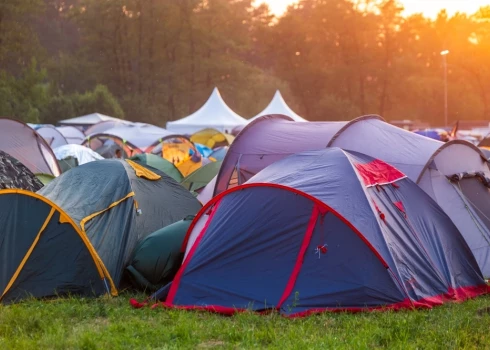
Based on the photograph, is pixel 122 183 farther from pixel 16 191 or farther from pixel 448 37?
pixel 448 37

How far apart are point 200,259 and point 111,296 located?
3.36ft

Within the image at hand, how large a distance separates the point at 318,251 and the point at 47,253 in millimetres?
2660

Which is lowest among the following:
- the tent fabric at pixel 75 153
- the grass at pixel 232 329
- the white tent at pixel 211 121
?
the white tent at pixel 211 121


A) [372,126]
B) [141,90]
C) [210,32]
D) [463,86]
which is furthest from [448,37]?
[372,126]

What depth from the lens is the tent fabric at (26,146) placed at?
14.9 metres

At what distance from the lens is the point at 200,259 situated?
6934mm

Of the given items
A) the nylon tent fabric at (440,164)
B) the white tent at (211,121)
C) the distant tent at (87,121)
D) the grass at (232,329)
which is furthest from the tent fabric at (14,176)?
the distant tent at (87,121)

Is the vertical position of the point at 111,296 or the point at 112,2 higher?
the point at 112,2

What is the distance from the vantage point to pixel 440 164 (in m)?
9.12

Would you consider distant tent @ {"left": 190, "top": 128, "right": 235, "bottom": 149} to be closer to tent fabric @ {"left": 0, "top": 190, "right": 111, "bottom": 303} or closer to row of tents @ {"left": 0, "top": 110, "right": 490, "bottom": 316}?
row of tents @ {"left": 0, "top": 110, "right": 490, "bottom": 316}

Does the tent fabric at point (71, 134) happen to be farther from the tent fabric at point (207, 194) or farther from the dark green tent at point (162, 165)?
the tent fabric at point (207, 194)

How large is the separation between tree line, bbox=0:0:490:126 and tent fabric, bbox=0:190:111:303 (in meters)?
40.2

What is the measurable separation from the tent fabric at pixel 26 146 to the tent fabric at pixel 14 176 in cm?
460

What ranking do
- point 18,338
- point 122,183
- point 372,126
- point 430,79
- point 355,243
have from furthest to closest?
point 430,79, point 372,126, point 122,183, point 355,243, point 18,338
